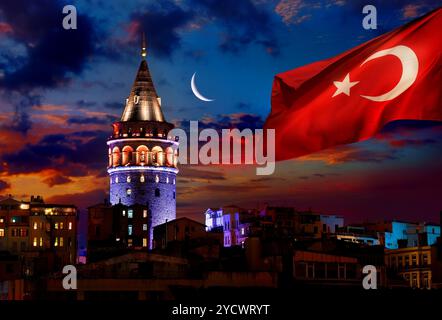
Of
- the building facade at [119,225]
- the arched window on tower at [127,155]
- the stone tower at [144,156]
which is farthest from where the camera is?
the arched window on tower at [127,155]

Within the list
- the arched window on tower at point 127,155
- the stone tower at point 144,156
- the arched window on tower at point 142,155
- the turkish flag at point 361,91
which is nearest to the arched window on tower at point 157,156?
the stone tower at point 144,156

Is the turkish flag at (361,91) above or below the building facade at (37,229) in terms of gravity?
below

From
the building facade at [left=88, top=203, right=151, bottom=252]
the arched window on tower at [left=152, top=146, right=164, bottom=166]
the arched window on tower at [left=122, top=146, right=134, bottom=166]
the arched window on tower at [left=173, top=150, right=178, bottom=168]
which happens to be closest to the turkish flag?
the building facade at [left=88, top=203, right=151, bottom=252]

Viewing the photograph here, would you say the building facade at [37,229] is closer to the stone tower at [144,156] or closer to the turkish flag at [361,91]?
the stone tower at [144,156]

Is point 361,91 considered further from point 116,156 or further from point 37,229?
point 116,156

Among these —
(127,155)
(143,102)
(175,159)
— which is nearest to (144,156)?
(127,155)

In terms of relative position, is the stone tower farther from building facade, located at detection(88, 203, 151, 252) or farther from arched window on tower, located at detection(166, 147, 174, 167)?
building facade, located at detection(88, 203, 151, 252)

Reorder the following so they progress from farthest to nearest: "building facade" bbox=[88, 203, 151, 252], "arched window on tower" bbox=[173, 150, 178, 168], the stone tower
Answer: "arched window on tower" bbox=[173, 150, 178, 168]
the stone tower
"building facade" bbox=[88, 203, 151, 252]

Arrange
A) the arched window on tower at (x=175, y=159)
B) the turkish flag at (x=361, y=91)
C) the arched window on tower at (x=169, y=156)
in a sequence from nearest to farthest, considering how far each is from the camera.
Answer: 1. the turkish flag at (x=361, y=91)
2. the arched window on tower at (x=169, y=156)
3. the arched window on tower at (x=175, y=159)

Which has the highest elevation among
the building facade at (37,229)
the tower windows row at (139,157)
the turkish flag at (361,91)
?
the tower windows row at (139,157)
